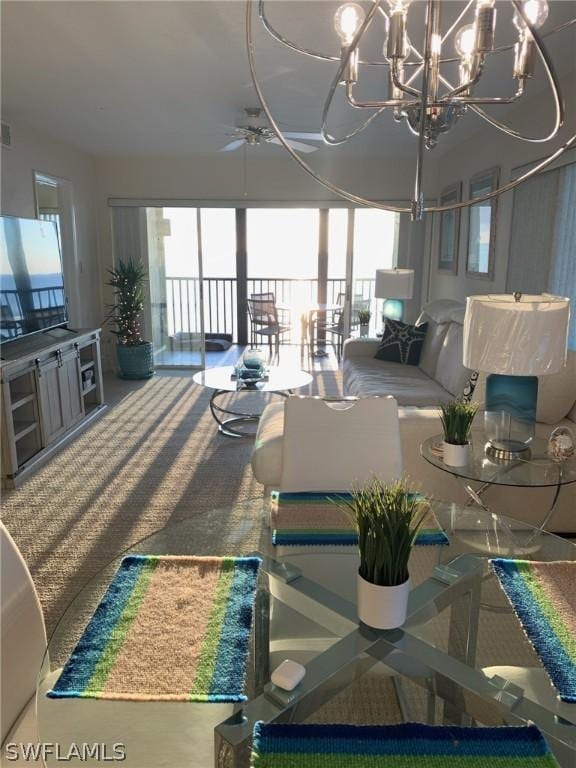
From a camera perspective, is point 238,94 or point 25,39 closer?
point 25,39

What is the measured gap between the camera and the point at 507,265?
14.3 ft

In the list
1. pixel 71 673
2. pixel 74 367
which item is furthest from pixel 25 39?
pixel 71 673

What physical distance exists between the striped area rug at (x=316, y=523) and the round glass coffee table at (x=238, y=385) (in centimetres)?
256

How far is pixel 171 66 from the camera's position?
329cm

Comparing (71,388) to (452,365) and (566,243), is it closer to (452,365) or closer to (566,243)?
(452,365)

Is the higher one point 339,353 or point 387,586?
point 387,586

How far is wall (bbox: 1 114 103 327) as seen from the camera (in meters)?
4.49

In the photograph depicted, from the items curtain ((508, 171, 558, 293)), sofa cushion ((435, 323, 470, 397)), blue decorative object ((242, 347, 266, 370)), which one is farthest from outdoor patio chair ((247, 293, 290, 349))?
curtain ((508, 171, 558, 293))

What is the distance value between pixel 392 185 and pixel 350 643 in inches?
239

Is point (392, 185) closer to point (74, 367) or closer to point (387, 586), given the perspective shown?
point (74, 367)

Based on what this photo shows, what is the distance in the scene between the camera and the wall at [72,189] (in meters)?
4.49

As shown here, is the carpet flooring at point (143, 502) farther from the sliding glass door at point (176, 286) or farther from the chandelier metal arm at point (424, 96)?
the sliding glass door at point (176, 286)

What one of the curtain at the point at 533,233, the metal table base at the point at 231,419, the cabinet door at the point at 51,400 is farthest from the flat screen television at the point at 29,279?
the curtain at the point at 533,233

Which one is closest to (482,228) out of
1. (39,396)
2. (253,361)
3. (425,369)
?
(425,369)
